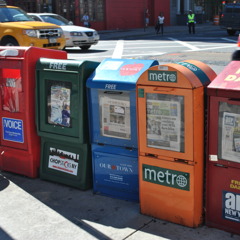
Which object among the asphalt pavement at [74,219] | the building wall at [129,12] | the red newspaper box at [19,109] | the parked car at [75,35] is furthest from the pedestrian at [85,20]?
the asphalt pavement at [74,219]

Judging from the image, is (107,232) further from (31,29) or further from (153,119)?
(31,29)

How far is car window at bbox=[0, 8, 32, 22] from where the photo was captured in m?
15.4

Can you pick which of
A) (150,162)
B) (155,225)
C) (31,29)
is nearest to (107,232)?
(155,225)

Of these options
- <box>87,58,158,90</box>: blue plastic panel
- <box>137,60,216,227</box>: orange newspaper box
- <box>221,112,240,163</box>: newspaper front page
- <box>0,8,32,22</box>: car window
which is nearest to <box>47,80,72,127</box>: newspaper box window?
<box>87,58,158,90</box>: blue plastic panel

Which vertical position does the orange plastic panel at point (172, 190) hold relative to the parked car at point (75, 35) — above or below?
below

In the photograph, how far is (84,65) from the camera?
471cm

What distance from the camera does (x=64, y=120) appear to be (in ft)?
16.4

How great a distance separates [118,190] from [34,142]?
1.29 metres

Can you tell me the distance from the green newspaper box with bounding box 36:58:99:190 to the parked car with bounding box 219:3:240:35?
24068mm

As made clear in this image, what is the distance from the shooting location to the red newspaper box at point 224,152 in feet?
12.2

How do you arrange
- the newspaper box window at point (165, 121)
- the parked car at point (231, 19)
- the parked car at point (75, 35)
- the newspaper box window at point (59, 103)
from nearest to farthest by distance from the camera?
the newspaper box window at point (165, 121) < the newspaper box window at point (59, 103) < the parked car at point (75, 35) < the parked car at point (231, 19)

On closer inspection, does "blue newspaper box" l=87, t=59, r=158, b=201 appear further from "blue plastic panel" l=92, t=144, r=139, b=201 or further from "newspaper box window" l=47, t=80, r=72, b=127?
"newspaper box window" l=47, t=80, r=72, b=127

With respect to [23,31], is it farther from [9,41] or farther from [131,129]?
[131,129]

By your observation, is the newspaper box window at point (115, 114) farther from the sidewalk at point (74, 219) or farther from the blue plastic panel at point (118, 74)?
the sidewalk at point (74, 219)
